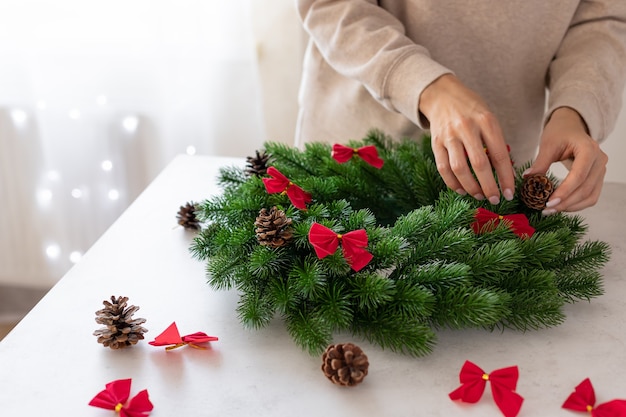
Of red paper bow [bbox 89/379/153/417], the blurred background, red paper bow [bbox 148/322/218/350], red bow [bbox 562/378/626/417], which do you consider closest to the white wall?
the blurred background

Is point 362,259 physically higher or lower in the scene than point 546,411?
higher

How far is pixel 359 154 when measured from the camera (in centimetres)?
92

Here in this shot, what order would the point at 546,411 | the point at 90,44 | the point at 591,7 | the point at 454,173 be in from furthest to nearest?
the point at 90,44, the point at 591,7, the point at 454,173, the point at 546,411

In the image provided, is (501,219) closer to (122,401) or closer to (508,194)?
(508,194)

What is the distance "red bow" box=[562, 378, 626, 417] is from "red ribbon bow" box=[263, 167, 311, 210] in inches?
13.8

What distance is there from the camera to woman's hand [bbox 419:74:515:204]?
2.73ft

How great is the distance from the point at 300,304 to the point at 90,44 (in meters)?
1.32

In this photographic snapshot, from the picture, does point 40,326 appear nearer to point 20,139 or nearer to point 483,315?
point 483,315

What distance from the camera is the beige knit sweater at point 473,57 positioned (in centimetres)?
104

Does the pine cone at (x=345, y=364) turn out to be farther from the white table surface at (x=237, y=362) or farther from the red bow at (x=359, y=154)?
the red bow at (x=359, y=154)

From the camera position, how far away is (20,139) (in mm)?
1910

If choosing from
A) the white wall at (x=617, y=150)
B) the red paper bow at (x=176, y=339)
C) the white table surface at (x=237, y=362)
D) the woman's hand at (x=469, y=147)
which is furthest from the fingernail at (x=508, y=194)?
the white wall at (x=617, y=150)

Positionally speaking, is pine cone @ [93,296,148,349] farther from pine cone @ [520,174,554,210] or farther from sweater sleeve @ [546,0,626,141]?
sweater sleeve @ [546,0,626,141]

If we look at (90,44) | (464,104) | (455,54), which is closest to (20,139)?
(90,44)
